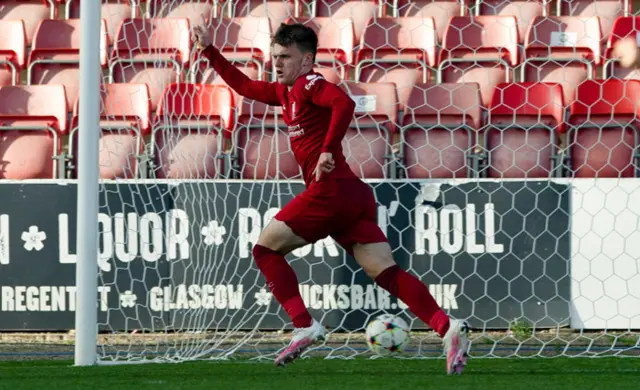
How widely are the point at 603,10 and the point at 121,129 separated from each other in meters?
3.58

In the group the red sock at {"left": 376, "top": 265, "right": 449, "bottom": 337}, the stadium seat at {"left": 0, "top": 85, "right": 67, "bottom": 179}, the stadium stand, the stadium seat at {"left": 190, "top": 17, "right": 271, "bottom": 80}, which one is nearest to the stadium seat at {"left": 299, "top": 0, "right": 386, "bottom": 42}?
the stadium stand

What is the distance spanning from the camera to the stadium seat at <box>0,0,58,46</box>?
8.16 meters

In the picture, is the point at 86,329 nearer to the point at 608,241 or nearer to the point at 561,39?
the point at 608,241

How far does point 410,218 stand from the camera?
6.02 m

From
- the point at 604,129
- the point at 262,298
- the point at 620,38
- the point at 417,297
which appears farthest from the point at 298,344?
the point at 620,38

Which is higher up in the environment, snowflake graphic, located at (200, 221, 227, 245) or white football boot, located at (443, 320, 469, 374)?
snowflake graphic, located at (200, 221, 227, 245)

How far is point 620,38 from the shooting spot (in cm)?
693

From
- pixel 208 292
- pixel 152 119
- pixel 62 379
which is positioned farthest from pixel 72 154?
pixel 62 379

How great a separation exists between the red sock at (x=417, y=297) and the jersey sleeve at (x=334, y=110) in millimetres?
577

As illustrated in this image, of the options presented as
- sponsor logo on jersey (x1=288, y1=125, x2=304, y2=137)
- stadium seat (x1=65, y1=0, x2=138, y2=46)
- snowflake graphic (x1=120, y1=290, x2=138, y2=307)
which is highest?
stadium seat (x1=65, y1=0, x2=138, y2=46)

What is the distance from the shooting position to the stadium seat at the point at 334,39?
23.5 feet

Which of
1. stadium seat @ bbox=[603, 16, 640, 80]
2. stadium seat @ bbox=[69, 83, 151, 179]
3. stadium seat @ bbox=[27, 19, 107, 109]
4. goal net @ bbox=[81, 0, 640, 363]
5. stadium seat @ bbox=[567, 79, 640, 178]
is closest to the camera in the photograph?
goal net @ bbox=[81, 0, 640, 363]

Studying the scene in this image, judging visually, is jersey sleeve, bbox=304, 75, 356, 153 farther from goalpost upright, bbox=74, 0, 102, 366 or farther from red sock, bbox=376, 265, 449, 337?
goalpost upright, bbox=74, 0, 102, 366

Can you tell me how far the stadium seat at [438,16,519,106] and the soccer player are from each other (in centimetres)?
262
